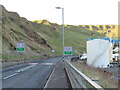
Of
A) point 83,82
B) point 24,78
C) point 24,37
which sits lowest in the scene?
point 24,78

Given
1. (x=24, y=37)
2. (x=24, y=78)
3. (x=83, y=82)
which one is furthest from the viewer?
(x=24, y=37)

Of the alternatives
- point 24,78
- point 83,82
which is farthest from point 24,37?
point 83,82

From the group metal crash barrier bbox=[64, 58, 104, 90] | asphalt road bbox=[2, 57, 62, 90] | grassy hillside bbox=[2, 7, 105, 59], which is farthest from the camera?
grassy hillside bbox=[2, 7, 105, 59]

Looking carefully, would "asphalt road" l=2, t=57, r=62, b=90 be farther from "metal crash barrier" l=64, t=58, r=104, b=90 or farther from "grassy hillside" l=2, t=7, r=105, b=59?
"grassy hillside" l=2, t=7, r=105, b=59

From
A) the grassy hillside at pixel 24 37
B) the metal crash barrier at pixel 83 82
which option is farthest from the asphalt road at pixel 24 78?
the grassy hillside at pixel 24 37

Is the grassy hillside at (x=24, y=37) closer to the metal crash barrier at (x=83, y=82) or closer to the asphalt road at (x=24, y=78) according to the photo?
the asphalt road at (x=24, y=78)

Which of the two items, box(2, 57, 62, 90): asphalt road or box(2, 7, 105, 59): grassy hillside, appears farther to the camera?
box(2, 7, 105, 59): grassy hillside

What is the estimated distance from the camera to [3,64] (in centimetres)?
3822

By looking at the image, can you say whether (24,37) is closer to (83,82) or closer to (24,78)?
(24,78)

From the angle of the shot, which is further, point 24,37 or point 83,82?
point 24,37

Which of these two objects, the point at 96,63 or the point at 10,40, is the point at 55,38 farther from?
the point at 96,63

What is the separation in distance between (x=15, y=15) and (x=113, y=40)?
249 ft

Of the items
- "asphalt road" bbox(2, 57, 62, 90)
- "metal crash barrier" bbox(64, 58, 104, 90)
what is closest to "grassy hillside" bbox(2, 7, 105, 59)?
"asphalt road" bbox(2, 57, 62, 90)

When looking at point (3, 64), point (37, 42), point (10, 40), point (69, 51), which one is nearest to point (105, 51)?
point (69, 51)
